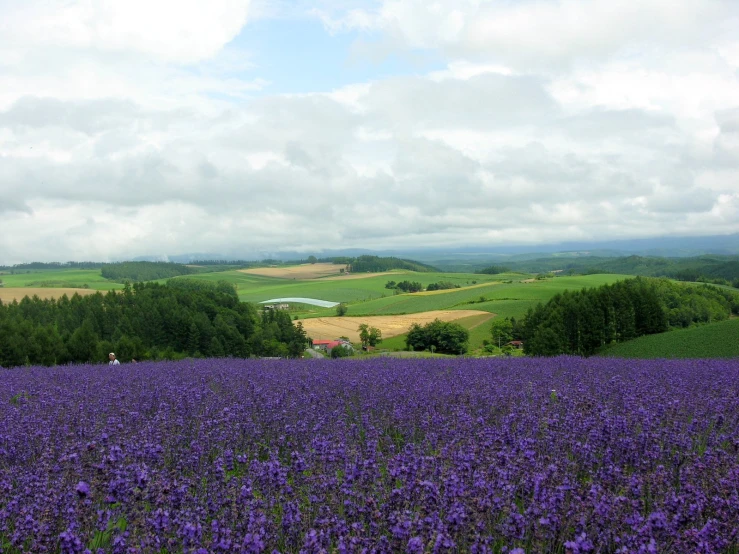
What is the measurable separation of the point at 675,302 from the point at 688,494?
6846 centimetres

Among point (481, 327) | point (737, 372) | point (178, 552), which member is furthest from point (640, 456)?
point (481, 327)

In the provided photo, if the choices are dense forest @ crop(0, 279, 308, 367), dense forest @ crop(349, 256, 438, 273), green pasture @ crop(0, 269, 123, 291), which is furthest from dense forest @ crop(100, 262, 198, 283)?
dense forest @ crop(0, 279, 308, 367)

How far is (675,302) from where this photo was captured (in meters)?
64.0

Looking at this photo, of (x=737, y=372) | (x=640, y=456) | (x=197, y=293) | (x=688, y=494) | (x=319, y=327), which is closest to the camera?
(x=688, y=494)

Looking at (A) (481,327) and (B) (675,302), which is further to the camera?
(B) (675,302)

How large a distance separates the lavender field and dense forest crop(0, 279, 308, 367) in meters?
17.0

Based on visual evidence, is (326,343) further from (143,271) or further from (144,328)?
(143,271)

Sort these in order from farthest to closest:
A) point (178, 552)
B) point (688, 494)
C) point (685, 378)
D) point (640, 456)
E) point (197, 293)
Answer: point (197, 293)
point (685, 378)
point (640, 456)
point (688, 494)
point (178, 552)

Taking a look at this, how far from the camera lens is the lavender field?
3.16m

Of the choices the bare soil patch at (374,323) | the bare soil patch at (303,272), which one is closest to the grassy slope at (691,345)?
the bare soil patch at (374,323)

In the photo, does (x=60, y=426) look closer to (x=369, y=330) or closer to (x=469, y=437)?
(x=469, y=437)

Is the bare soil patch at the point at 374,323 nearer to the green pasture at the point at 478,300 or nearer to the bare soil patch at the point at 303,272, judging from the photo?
the green pasture at the point at 478,300

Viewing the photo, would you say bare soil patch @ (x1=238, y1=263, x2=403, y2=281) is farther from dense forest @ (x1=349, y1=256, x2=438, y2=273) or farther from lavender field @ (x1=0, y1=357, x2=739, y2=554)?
lavender field @ (x1=0, y1=357, x2=739, y2=554)

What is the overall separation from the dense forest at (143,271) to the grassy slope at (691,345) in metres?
115
